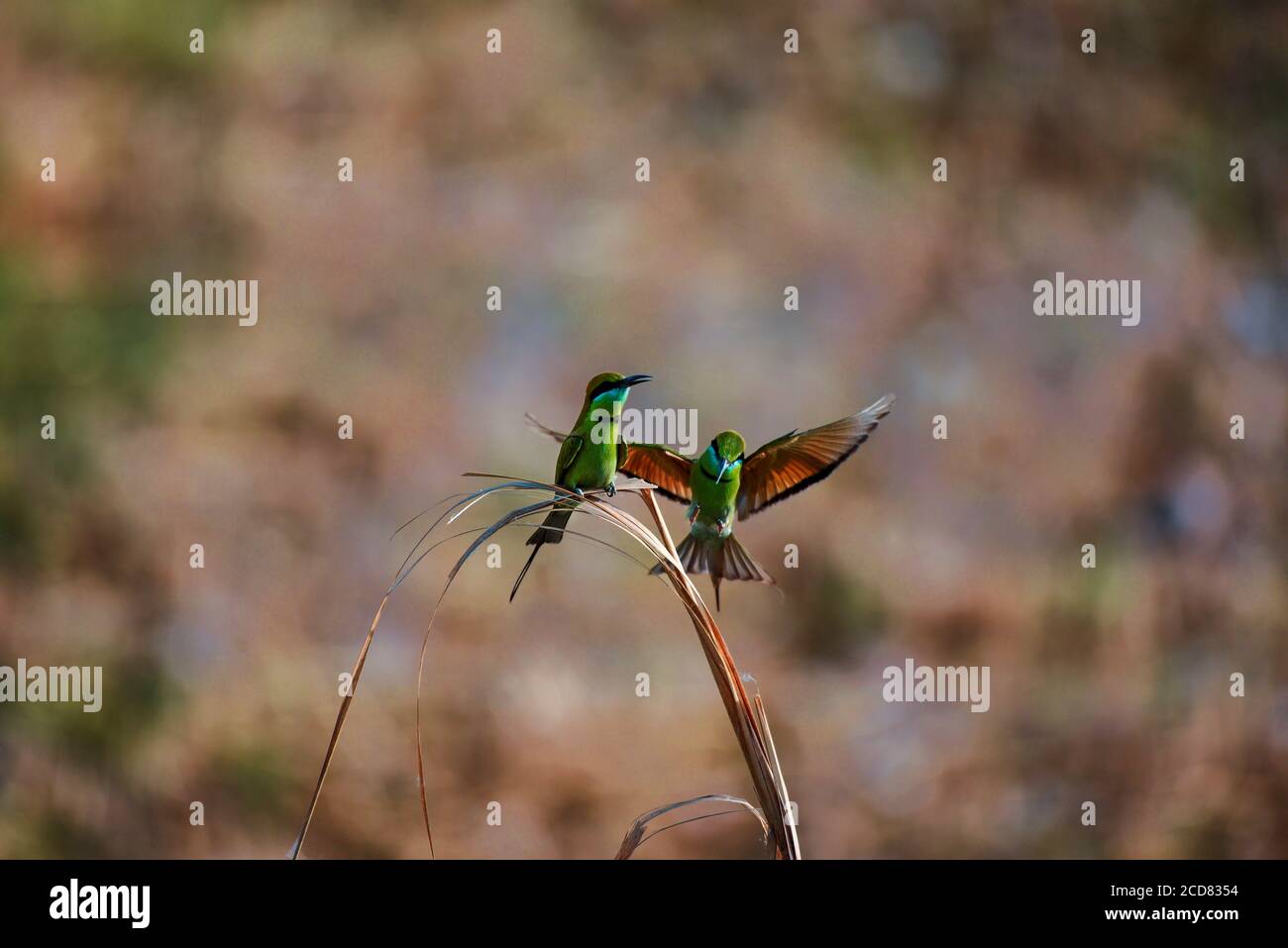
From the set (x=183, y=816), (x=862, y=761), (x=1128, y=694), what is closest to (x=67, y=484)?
(x=183, y=816)

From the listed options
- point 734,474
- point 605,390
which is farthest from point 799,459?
point 605,390

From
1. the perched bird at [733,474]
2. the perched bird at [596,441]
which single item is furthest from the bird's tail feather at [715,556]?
the perched bird at [596,441]

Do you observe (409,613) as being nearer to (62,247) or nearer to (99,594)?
(99,594)

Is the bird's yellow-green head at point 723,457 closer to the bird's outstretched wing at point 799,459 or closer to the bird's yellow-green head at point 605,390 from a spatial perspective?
the bird's outstretched wing at point 799,459

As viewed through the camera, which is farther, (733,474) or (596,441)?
(596,441)

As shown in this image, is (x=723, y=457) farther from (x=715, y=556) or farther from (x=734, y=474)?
(x=715, y=556)

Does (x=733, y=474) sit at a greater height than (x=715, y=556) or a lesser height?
greater
